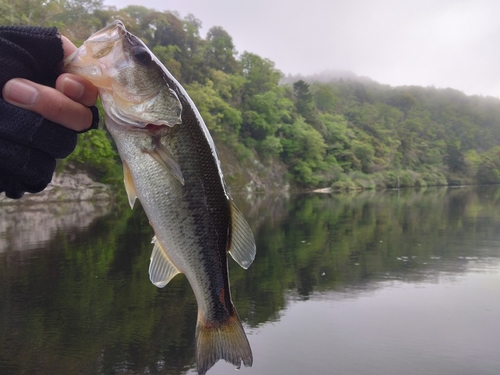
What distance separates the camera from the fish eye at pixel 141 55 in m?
2.07

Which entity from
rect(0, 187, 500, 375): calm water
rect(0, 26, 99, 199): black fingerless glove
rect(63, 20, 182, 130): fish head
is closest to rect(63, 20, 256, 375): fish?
rect(63, 20, 182, 130): fish head

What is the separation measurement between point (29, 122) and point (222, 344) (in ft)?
4.85

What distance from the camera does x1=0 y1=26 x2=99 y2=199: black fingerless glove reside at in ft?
6.41

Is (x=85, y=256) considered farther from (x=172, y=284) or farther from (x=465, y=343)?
(x=465, y=343)

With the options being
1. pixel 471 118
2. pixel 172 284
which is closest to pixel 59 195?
pixel 172 284

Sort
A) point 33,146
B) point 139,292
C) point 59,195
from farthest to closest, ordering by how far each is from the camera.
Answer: point 59,195 < point 139,292 < point 33,146

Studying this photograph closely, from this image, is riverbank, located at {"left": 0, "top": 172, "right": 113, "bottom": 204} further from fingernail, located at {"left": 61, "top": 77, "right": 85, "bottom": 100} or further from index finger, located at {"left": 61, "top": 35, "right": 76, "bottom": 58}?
fingernail, located at {"left": 61, "top": 77, "right": 85, "bottom": 100}

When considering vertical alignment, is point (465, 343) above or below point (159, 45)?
below

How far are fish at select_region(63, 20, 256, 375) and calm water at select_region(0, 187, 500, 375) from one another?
5.95 m

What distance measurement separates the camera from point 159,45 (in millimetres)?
58656

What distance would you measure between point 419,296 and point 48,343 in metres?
9.18

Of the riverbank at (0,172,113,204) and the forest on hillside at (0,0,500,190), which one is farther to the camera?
the forest on hillside at (0,0,500,190)

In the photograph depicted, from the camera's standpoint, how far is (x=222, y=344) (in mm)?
2385

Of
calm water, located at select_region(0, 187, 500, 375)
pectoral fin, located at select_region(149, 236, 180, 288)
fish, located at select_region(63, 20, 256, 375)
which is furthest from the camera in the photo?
calm water, located at select_region(0, 187, 500, 375)
